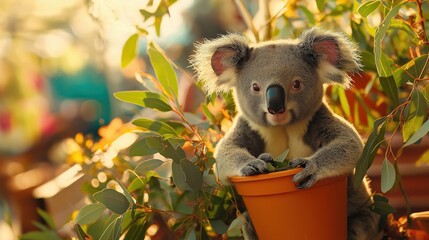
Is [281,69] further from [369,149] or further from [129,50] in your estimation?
[129,50]

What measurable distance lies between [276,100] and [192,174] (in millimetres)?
254

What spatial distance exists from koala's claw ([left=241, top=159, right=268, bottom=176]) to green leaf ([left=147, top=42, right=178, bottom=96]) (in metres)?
0.34

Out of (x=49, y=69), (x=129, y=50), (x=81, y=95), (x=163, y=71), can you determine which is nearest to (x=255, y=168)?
(x=163, y=71)

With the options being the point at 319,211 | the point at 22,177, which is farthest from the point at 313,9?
the point at 22,177

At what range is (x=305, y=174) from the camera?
115cm

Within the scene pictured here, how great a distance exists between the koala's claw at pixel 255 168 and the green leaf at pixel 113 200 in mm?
290

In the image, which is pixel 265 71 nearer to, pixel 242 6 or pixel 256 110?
pixel 256 110

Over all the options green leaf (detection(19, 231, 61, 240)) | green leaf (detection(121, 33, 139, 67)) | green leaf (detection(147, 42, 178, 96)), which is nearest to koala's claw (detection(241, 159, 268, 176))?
green leaf (detection(147, 42, 178, 96))

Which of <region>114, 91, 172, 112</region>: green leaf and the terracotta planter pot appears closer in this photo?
the terracotta planter pot

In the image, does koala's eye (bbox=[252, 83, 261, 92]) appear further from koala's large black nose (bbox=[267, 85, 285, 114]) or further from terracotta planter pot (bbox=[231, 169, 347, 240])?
terracotta planter pot (bbox=[231, 169, 347, 240])

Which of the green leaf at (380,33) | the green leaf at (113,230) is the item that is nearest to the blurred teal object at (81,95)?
the green leaf at (113,230)

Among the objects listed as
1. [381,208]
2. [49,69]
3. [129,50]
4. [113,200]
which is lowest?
[381,208]

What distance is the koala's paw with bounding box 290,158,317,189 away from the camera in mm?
1141

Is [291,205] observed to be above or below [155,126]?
below
